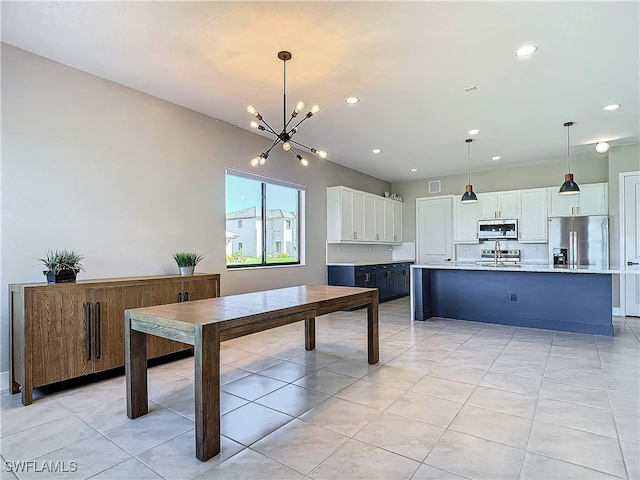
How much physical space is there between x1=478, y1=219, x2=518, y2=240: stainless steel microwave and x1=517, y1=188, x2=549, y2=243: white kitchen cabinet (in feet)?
0.35

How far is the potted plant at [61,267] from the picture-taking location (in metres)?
2.85

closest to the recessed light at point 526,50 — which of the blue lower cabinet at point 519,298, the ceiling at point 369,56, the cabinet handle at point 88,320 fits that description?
the ceiling at point 369,56

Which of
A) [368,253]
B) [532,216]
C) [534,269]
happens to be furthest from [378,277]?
[532,216]

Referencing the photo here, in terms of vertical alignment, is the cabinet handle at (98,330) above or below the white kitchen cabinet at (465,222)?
below

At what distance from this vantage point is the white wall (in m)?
2.96

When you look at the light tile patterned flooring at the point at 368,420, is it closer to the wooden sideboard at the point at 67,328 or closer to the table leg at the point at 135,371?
the table leg at the point at 135,371

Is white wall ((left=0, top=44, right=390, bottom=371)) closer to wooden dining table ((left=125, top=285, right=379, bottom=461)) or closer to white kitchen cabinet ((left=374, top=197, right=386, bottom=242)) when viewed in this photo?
wooden dining table ((left=125, top=285, right=379, bottom=461))

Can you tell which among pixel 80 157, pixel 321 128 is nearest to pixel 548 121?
pixel 321 128

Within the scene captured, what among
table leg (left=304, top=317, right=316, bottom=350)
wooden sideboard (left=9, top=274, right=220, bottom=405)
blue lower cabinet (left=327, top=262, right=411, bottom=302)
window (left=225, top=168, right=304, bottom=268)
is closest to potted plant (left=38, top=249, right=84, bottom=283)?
wooden sideboard (left=9, top=274, right=220, bottom=405)

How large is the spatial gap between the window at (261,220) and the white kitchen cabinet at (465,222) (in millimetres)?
3556

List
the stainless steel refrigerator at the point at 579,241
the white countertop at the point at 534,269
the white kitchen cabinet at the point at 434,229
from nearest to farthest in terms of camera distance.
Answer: the white countertop at the point at 534,269
the stainless steel refrigerator at the point at 579,241
the white kitchen cabinet at the point at 434,229

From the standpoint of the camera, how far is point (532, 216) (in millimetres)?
6695

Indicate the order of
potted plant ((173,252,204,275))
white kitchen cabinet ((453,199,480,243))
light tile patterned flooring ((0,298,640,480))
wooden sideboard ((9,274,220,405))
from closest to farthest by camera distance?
light tile patterned flooring ((0,298,640,480)), wooden sideboard ((9,274,220,405)), potted plant ((173,252,204,275)), white kitchen cabinet ((453,199,480,243))

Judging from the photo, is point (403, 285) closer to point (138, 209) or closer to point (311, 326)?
point (311, 326)
